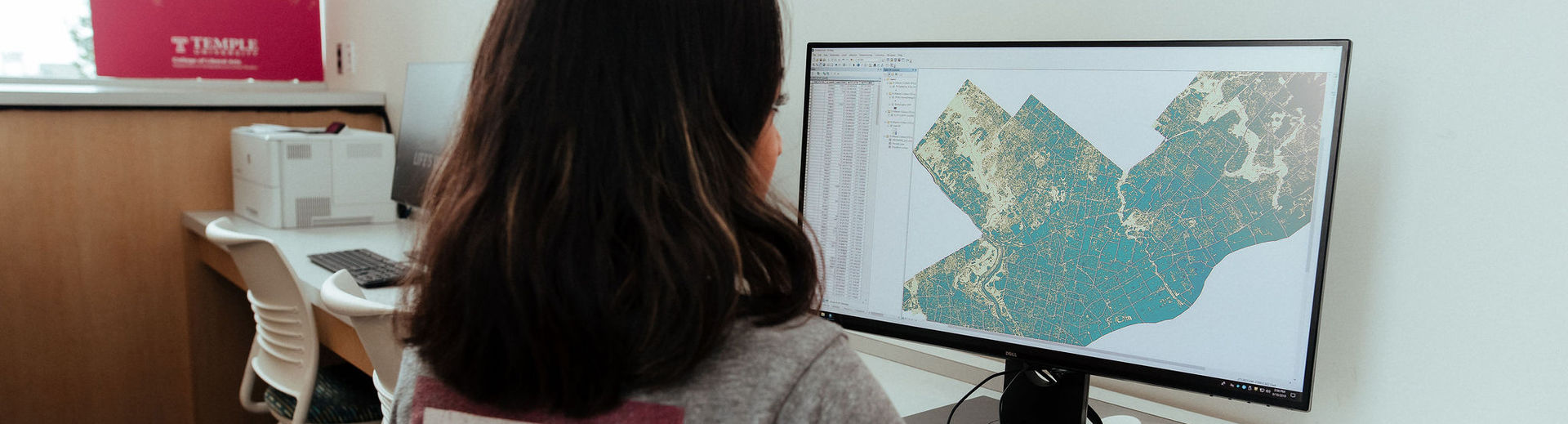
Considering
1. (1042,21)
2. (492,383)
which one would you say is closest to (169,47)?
(1042,21)

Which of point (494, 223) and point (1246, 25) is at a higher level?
point (1246, 25)

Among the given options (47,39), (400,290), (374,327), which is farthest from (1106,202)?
(47,39)

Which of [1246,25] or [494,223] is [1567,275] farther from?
[494,223]

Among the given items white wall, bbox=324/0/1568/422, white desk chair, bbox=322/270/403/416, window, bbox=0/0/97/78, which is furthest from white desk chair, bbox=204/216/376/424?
window, bbox=0/0/97/78

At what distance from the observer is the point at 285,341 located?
1.85 metres

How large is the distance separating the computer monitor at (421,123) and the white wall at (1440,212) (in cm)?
154

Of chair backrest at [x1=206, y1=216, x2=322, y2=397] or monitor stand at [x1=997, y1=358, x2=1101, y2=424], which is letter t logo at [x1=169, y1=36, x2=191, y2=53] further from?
monitor stand at [x1=997, y1=358, x2=1101, y2=424]

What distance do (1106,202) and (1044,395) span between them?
21 centimetres

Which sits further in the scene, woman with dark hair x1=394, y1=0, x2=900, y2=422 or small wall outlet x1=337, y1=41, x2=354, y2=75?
small wall outlet x1=337, y1=41, x2=354, y2=75

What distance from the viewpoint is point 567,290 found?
566 mm

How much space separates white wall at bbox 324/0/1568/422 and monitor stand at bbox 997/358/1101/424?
0.73 ft

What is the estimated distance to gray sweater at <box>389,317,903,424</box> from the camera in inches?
23.4

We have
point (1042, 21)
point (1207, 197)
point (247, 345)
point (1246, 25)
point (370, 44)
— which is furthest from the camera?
point (370, 44)

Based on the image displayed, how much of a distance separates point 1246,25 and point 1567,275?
1.20 feet
